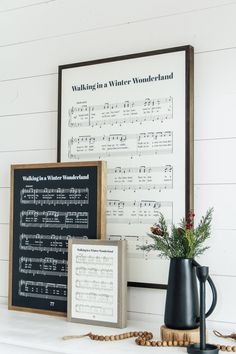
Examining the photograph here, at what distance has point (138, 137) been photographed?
79.6 inches

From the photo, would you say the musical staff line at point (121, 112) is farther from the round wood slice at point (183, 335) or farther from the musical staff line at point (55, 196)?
the round wood slice at point (183, 335)

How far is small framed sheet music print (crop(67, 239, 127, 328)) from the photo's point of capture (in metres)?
1.87

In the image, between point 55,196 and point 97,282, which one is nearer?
point 97,282

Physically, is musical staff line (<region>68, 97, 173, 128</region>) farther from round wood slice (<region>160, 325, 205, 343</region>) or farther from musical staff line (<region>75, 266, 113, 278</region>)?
round wood slice (<region>160, 325, 205, 343</region>)

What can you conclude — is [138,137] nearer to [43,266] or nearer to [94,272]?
[94,272]

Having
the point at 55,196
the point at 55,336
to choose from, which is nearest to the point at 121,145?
the point at 55,196

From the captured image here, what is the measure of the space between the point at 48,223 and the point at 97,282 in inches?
14.5

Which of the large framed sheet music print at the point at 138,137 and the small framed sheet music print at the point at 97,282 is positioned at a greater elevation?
the large framed sheet music print at the point at 138,137

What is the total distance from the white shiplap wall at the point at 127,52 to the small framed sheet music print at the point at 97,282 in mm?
153

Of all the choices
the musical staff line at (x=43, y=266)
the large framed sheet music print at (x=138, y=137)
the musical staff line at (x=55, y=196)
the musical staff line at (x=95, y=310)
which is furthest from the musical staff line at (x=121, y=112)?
the musical staff line at (x=95, y=310)

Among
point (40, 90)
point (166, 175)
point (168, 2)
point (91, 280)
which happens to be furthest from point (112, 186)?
point (168, 2)

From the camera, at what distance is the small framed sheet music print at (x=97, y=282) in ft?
6.12

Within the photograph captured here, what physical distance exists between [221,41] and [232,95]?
0.64ft

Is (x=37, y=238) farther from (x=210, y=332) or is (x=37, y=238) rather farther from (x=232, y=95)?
(x=232, y=95)
